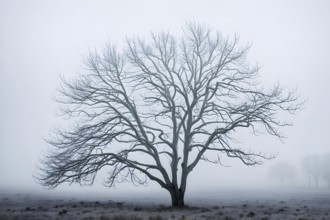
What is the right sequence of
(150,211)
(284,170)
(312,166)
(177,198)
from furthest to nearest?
(284,170)
(312,166)
(177,198)
(150,211)

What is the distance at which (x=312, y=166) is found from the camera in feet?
358

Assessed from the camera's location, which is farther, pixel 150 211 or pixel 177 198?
pixel 177 198

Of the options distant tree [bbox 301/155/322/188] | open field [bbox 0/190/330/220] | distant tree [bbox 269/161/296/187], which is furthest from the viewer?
distant tree [bbox 269/161/296/187]

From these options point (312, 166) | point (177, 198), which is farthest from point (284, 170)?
point (177, 198)

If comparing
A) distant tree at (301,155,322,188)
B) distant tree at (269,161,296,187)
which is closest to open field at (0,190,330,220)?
distant tree at (301,155,322,188)

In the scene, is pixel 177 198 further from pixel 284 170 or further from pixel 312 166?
pixel 284 170

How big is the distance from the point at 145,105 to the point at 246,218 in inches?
418

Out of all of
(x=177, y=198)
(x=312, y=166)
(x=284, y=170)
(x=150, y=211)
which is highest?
(x=312, y=166)

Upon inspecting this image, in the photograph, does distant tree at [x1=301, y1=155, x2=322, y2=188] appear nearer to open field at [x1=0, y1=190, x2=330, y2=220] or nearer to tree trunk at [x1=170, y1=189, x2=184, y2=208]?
open field at [x1=0, y1=190, x2=330, y2=220]

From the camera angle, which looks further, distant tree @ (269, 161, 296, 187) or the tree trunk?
distant tree @ (269, 161, 296, 187)

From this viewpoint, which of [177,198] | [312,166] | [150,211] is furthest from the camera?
[312,166]

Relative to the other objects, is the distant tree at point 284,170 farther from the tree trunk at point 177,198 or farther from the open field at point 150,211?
the tree trunk at point 177,198

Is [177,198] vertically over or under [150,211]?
over

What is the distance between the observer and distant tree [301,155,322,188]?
105275 millimetres
